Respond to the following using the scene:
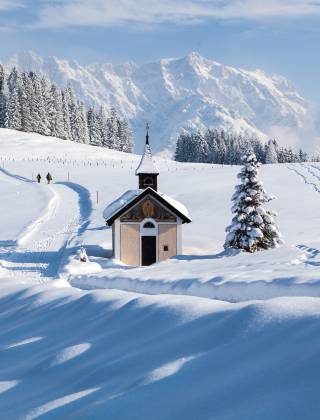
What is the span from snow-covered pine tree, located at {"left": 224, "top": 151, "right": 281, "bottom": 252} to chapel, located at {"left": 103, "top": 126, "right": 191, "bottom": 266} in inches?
98.1

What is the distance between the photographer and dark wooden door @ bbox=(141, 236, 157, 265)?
28.5 meters

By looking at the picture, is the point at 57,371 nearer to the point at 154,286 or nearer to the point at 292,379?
the point at 292,379

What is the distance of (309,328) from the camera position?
16.2ft

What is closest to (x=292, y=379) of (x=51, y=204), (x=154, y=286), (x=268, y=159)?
(x=154, y=286)

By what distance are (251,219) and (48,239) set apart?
11.2m

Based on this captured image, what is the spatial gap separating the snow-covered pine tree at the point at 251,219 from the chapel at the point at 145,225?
2493 mm

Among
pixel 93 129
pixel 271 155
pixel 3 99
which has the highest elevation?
pixel 3 99

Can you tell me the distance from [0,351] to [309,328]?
3.92m

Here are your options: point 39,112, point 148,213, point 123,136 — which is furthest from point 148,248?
point 123,136

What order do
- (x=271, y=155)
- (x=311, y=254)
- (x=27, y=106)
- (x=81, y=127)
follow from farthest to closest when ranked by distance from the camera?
(x=271, y=155)
(x=81, y=127)
(x=27, y=106)
(x=311, y=254)

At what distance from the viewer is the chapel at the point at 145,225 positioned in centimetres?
2822

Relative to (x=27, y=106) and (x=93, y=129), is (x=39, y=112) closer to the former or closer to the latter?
(x=27, y=106)

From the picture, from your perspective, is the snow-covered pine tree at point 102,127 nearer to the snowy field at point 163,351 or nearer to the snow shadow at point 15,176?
the snow shadow at point 15,176

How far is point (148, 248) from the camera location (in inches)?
1126
